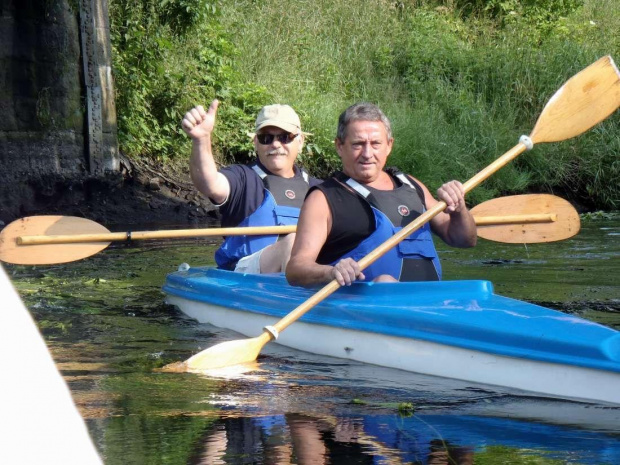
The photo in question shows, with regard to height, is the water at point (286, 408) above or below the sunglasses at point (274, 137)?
below

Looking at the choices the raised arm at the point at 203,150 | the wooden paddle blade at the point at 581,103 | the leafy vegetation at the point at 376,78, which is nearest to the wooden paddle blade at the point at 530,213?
the wooden paddle blade at the point at 581,103

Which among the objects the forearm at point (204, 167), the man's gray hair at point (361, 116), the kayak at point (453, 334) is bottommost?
the kayak at point (453, 334)

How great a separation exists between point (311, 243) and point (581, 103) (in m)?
1.61

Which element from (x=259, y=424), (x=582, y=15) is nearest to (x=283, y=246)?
Answer: (x=259, y=424)

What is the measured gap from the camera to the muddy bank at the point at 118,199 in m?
9.58

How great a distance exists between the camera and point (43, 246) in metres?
4.97

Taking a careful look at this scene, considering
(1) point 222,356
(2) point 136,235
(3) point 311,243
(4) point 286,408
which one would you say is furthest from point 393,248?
(2) point 136,235

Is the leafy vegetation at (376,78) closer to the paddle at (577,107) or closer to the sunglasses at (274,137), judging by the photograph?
the sunglasses at (274,137)

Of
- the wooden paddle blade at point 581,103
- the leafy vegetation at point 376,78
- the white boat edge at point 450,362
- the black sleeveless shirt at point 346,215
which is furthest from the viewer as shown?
the leafy vegetation at point 376,78

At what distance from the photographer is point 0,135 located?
9.60 m

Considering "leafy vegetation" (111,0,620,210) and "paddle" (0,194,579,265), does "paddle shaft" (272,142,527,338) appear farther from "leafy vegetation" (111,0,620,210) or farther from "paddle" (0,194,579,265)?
"leafy vegetation" (111,0,620,210)

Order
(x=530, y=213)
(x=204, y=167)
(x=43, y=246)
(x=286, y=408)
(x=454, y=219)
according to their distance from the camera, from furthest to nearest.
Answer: (x=43, y=246), (x=204, y=167), (x=530, y=213), (x=454, y=219), (x=286, y=408)

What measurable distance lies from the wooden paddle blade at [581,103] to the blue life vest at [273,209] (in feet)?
4.14

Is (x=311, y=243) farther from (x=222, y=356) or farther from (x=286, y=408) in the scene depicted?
(x=286, y=408)
